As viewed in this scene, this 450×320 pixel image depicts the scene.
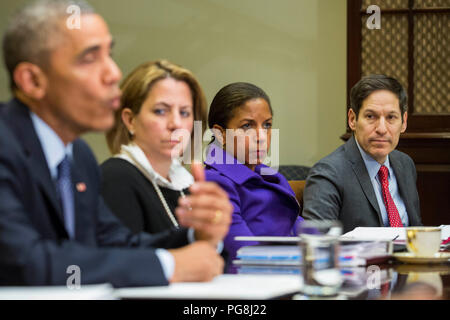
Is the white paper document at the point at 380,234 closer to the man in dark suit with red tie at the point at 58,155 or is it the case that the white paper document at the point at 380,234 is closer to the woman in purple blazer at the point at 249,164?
the woman in purple blazer at the point at 249,164

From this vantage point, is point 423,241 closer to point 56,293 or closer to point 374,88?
point 56,293

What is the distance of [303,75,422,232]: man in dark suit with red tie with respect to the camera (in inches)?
115

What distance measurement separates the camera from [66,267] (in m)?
1.17

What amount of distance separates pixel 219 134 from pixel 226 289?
4.66 ft

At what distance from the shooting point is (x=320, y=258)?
132 centimetres

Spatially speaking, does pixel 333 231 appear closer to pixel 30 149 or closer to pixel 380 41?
pixel 30 149

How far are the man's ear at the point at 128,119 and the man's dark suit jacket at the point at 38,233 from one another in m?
0.36

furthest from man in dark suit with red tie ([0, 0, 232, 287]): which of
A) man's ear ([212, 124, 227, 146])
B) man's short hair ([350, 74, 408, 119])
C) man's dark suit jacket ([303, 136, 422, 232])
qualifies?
man's short hair ([350, 74, 408, 119])

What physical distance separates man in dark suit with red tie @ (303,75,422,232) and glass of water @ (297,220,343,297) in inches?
59.6

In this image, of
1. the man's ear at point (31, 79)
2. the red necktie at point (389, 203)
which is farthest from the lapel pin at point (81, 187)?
the red necktie at point (389, 203)

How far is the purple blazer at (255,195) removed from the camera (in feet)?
7.90
